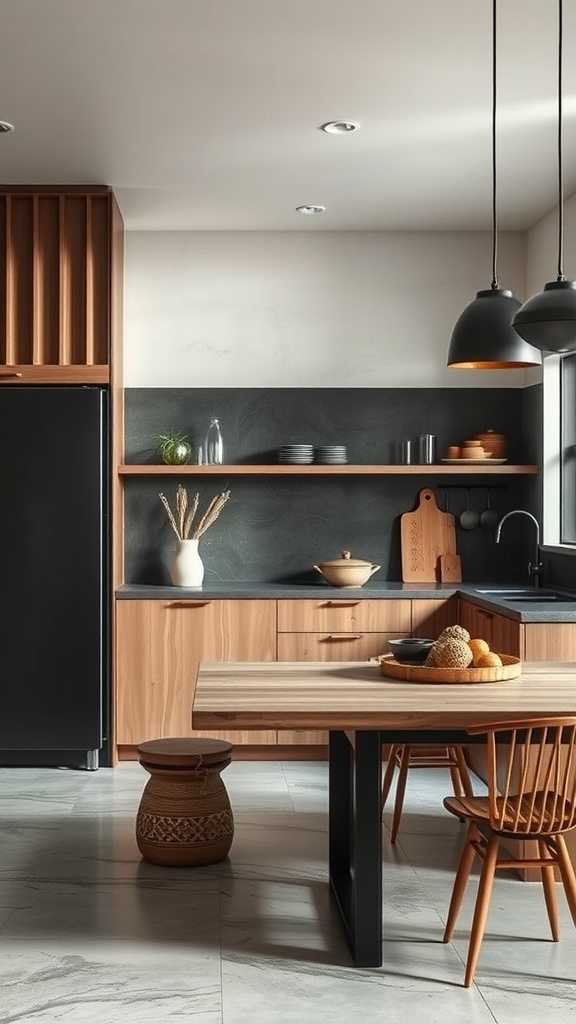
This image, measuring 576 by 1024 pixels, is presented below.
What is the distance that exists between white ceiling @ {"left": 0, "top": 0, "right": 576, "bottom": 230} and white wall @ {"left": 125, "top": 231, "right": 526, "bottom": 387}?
268 millimetres

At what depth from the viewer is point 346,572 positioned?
Result: 5973 millimetres

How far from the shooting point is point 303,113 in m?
4.60

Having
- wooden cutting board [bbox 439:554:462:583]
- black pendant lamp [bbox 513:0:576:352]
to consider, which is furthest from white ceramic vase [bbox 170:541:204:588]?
black pendant lamp [bbox 513:0:576:352]

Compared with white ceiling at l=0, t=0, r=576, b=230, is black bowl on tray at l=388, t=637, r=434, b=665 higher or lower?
lower

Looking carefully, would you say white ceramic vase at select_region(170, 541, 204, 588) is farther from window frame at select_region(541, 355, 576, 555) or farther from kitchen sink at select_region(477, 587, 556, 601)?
window frame at select_region(541, 355, 576, 555)

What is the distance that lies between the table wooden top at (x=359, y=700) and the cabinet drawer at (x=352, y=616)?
2.04 m

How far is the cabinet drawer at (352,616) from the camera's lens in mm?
5797

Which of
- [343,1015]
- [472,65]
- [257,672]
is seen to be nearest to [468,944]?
[343,1015]

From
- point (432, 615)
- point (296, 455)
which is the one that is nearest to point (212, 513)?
point (296, 455)

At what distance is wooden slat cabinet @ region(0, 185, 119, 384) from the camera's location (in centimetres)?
567

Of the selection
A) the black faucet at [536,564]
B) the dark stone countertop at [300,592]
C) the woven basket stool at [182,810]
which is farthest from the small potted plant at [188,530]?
the woven basket stool at [182,810]

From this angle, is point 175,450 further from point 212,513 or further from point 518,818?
point 518,818

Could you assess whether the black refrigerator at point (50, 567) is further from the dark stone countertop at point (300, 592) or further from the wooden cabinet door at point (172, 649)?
the dark stone countertop at point (300, 592)

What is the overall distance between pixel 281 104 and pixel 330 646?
262 centimetres
